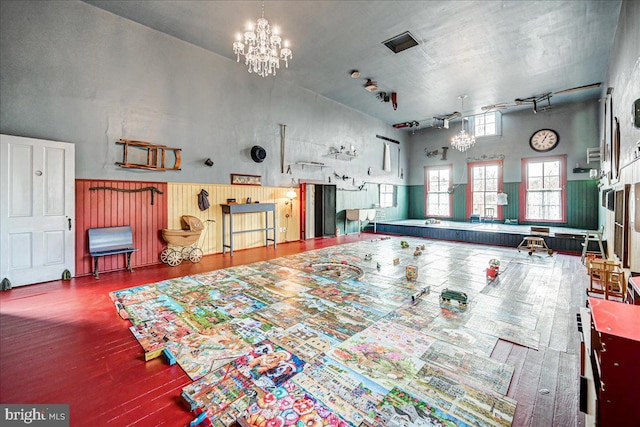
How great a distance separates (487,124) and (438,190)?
10.8 feet

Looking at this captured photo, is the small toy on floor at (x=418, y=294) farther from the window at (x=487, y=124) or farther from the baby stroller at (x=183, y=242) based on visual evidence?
the window at (x=487, y=124)

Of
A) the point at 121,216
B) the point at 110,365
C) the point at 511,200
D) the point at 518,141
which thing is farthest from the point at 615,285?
the point at 518,141

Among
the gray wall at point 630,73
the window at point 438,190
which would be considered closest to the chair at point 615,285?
the gray wall at point 630,73

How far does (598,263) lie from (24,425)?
20.6 ft

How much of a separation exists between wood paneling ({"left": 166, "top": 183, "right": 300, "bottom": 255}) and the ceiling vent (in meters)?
4.61

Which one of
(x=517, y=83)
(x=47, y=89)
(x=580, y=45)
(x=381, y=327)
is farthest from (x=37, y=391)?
(x=517, y=83)

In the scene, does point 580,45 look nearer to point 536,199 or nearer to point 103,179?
point 536,199

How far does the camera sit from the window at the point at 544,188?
9922 millimetres

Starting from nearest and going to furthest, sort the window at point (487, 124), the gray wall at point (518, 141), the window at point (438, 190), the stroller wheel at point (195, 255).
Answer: the stroller wheel at point (195, 255)
the gray wall at point (518, 141)
the window at point (487, 124)
the window at point (438, 190)

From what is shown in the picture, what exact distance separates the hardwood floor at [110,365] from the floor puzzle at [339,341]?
0.13 meters

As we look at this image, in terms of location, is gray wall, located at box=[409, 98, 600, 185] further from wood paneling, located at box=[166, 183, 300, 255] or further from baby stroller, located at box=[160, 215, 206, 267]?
baby stroller, located at box=[160, 215, 206, 267]

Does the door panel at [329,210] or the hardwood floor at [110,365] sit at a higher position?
the door panel at [329,210]

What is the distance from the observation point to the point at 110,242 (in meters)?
5.14

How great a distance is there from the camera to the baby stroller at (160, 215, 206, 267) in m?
5.84
